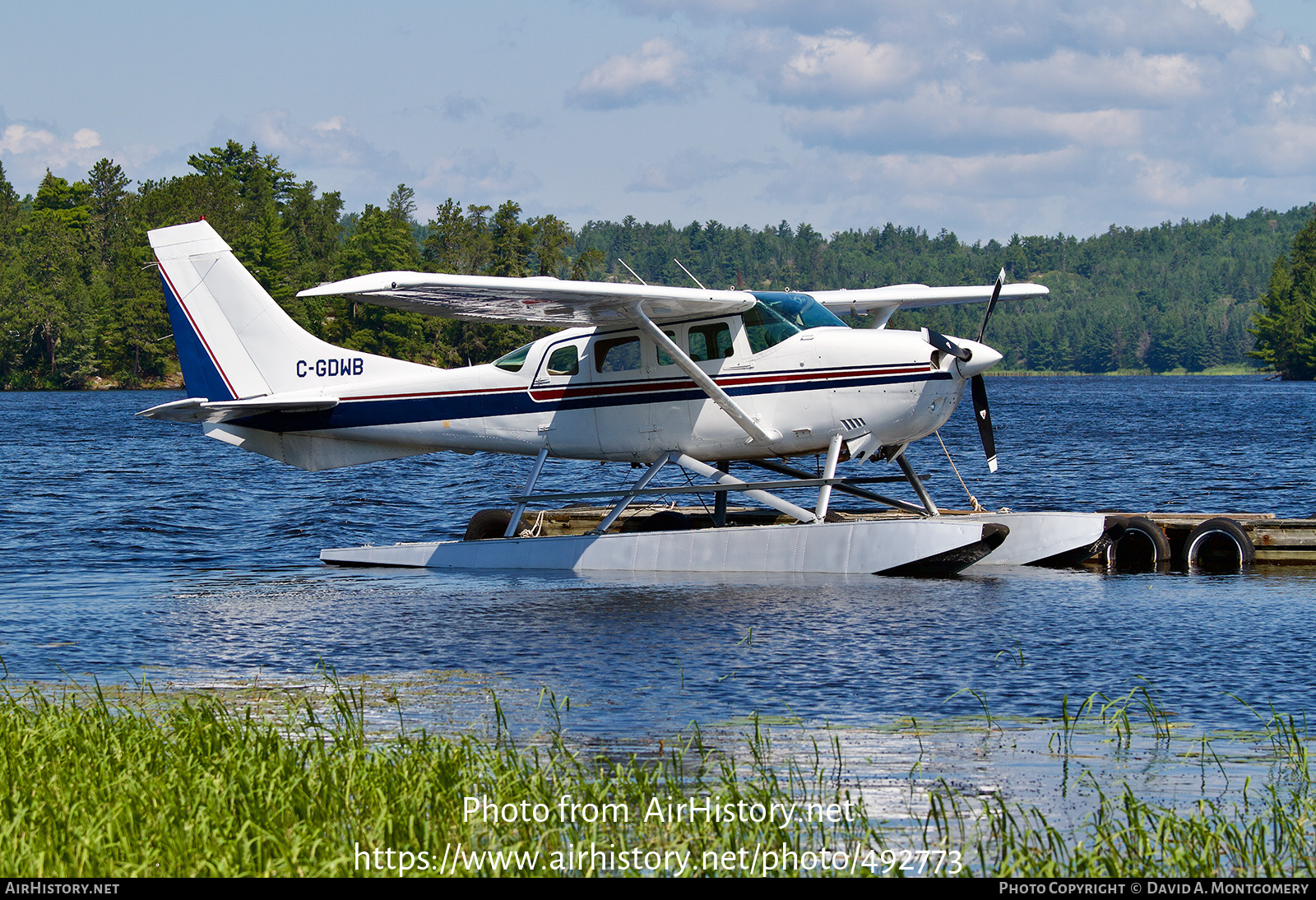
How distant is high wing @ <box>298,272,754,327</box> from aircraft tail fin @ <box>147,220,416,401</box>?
222 centimetres

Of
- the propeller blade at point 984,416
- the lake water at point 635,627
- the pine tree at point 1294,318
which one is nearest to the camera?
the lake water at point 635,627

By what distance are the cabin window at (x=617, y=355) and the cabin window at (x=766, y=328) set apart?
51.4 inches

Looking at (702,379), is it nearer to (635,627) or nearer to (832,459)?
(832,459)

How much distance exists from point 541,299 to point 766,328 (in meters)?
2.45

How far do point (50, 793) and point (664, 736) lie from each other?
10.4 ft

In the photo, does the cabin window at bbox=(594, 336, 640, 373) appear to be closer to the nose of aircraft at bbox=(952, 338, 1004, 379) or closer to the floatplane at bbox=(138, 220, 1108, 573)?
the floatplane at bbox=(138, 220, 1108, 573)

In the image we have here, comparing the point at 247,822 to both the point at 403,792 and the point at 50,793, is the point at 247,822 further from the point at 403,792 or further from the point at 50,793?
the point at 50,793

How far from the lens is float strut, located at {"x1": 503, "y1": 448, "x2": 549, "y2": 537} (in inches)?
597

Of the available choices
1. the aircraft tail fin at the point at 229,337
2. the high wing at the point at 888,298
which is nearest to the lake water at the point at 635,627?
the aircraft tail fin at the point at 229,337

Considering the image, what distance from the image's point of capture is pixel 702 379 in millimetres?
14125

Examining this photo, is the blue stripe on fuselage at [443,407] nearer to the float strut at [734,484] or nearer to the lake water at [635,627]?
the float strut at [734,484]

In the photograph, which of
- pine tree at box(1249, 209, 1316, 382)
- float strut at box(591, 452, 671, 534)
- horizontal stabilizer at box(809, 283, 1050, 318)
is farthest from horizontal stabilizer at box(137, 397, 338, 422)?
pine tree at box(1249, 209, 1316, 382)

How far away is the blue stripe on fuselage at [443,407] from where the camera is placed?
14766 mm

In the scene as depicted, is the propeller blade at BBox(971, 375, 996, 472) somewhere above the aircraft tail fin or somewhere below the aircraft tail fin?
below
